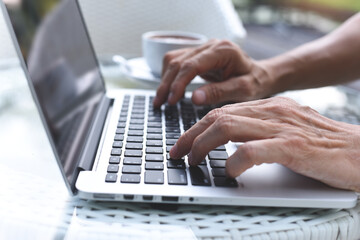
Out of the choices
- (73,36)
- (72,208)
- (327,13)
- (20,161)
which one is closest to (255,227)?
(72,208)

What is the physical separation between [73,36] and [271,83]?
1.30ft

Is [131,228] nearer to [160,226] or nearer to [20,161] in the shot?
[160,226]

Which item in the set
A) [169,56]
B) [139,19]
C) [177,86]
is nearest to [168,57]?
Answer: [169,56]

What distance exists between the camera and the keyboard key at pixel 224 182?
1.22 ft

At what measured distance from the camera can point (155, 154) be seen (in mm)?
434

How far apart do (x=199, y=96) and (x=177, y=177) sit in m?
0.25

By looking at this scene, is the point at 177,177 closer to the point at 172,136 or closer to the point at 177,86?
the point at 172,136

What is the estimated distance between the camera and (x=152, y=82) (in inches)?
30.0

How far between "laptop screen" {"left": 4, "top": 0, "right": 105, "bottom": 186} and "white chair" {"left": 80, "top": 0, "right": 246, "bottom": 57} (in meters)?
0.58

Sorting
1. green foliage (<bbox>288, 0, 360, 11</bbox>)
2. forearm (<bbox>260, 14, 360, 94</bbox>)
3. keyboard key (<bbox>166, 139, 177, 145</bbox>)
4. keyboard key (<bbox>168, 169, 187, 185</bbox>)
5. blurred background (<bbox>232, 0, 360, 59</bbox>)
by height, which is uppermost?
keyboard key (<bbox>168, 169, 187, 185</bbox>)

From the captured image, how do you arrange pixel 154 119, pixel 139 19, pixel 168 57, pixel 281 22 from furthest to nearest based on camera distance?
1. pixel 281 22
2. pixel 139 19
3. pixel 168 57
4. pixel 154 119

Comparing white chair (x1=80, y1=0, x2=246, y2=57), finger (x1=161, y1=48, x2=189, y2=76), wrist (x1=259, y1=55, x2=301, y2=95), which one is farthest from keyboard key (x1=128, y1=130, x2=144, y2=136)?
white chair (x1=80, y1=0, x2=246, y2=57)

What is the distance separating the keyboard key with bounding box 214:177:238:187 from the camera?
14.6 inches

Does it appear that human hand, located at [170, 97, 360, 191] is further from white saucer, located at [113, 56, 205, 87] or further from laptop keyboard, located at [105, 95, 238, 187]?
white saucer, located at [113, 56, 205, 87]
